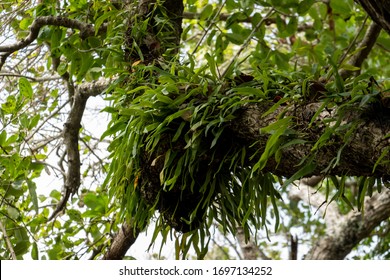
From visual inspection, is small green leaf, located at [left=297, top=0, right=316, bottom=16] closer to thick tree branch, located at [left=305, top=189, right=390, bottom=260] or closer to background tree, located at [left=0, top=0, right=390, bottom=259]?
background tree, located at [left=0, top=0, right=390, bottom=259]

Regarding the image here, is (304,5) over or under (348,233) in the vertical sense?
over

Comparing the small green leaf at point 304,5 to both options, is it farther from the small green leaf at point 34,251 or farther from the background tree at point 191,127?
the small green leaf at point 34,251

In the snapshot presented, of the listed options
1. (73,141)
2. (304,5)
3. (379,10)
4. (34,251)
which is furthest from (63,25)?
(379,10)

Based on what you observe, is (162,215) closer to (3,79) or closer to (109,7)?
(109,7)

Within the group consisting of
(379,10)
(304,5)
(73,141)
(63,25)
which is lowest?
(379,10)

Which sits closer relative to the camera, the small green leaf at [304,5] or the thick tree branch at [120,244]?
the thick tree branch at [120,244]

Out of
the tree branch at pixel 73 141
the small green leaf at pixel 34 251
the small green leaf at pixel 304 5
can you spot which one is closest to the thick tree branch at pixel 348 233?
the small green leaf at pixel 304 5

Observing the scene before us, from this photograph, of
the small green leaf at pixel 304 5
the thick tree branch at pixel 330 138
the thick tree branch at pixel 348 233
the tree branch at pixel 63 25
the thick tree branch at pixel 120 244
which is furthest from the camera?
the thick tree branch at pixel 348 233

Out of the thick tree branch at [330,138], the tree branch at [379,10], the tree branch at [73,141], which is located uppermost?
the tree branch at [73,141]

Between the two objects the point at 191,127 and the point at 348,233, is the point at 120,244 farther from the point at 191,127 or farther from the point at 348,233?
the point at 348,233

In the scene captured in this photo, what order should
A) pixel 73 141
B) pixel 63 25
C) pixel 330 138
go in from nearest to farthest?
1. pixel 330 138
2. pixel 63 25
3. pixel 73 141

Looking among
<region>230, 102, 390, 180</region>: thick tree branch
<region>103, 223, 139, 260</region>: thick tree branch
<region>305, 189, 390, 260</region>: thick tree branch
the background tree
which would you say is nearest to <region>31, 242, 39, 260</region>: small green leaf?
the background tree

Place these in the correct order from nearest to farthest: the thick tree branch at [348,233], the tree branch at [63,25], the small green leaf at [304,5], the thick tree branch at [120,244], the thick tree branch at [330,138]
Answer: the thick tree branch at [330,138], the tree branch at [63,25], the thick tree branch at [120,244], the small green leaf at [304,5], the thick tree branch at [348,233]

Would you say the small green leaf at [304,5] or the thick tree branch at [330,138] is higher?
the small green leaf at [304,5]
